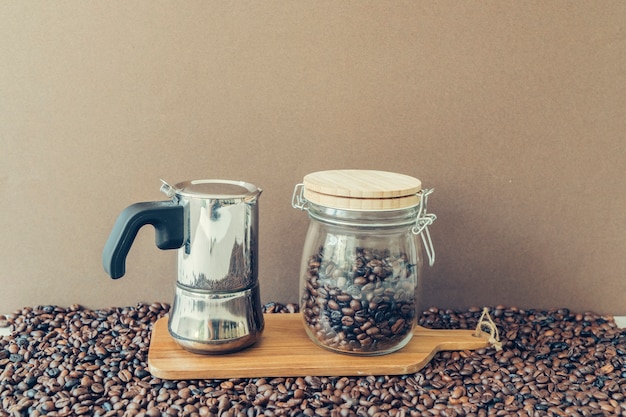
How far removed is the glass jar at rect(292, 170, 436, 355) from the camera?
1.02 m

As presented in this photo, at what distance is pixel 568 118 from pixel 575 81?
0.26ft

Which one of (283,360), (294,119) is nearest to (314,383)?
(283,360)

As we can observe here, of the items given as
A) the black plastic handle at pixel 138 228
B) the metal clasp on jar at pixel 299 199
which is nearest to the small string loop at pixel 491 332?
the metal clasp on jar at pixel 299 199

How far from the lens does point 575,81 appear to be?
126 centimetres

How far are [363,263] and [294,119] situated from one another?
377 millimetres

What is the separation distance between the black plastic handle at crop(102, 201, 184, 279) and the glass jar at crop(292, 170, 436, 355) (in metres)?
0.24

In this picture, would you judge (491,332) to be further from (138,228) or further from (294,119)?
(138,228)

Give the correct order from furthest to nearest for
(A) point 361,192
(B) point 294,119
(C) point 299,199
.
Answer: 1. (B) point 294,119
2. (C) point 299,199
3. (A) point 361,192

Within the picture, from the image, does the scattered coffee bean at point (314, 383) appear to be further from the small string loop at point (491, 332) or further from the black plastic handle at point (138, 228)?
the black plastic handle at point (138, 228)


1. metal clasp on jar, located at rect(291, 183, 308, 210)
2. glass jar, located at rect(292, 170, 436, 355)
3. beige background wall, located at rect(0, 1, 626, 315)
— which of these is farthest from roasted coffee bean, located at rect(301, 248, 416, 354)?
beige background wall, located at rect(0, 1, 626, 315)

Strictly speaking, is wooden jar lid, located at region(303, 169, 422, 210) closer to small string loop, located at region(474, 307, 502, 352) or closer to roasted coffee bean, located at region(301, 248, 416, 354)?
roasted coffee bean, located at region(301, 248, 416, 354)

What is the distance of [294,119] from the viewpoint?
125cm

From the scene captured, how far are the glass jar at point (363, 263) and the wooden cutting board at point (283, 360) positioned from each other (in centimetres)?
3

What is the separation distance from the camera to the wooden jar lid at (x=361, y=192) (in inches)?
38.9
